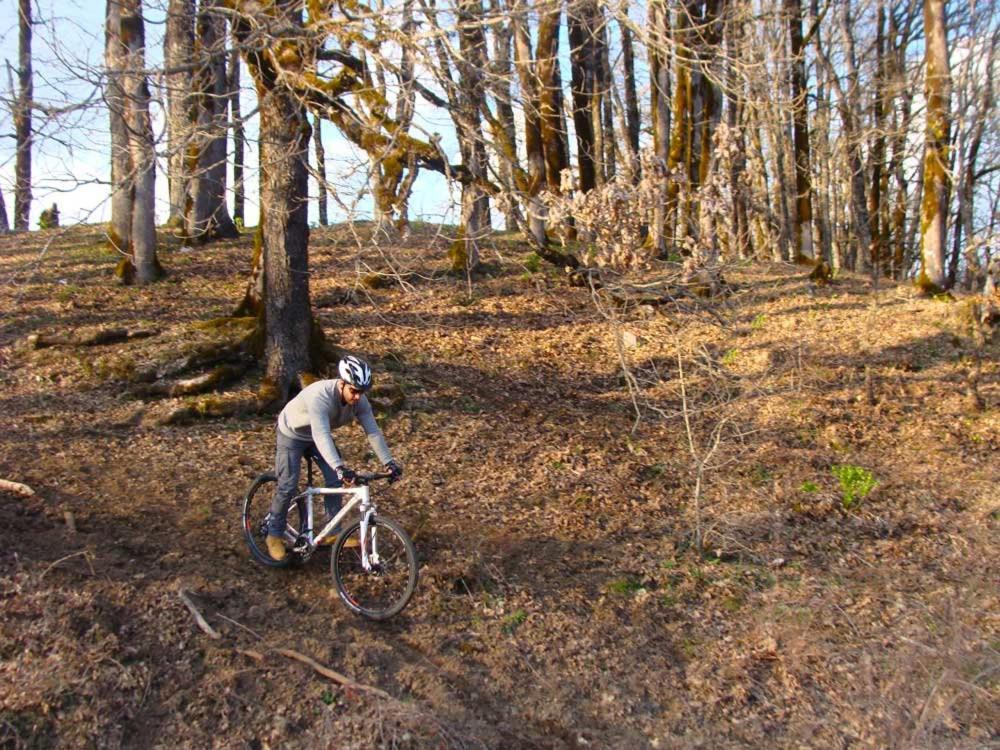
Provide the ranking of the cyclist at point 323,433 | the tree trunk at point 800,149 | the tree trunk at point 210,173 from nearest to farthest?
the cyclist at point 323,433, the tree trunk at point 210,173, the tree trunk at point 800,149

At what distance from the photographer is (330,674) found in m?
5.02

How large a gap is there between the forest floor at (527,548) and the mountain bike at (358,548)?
179 mm

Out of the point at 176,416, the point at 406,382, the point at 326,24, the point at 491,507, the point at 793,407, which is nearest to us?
the point at 326,24

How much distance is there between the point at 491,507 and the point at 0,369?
6381mm

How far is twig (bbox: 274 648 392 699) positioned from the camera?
194 inches

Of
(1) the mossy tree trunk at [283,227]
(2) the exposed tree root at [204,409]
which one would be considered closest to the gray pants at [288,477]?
(2) the exposed tree root at [204,409]

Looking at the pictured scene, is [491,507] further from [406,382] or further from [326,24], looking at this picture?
[326,24]

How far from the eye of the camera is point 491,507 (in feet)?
25.6

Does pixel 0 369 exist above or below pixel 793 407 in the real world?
above

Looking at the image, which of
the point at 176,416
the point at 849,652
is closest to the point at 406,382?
the point at 176,416

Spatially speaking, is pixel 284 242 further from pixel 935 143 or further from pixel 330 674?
pixel 935 143

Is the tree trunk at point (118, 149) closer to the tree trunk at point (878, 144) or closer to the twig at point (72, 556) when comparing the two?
the twig at point (72, 556)

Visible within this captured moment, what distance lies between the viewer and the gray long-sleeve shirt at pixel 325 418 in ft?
18.7

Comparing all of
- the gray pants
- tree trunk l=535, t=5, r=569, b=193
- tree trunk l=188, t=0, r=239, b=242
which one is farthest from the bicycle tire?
tree trunk l=535, t=5, r=569, b=193
